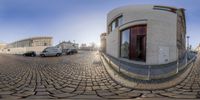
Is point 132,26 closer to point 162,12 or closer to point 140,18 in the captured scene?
point 140,18

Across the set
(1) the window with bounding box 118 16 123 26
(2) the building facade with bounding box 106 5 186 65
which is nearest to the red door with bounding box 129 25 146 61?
(2) the building facade with bounding box 106 5 186 65

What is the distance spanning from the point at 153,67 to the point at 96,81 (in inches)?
57.3

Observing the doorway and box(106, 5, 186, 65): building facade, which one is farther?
the doorway

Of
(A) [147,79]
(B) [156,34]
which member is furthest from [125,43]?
(A) [147,79]

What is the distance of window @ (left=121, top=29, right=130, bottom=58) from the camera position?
5.19m

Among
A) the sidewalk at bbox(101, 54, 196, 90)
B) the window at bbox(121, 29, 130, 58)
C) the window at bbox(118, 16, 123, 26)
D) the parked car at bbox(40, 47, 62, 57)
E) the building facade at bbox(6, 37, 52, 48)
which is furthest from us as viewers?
the building facade at bbox(6, 37, 52, 48)

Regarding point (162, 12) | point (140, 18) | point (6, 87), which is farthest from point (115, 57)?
point (6, 87)

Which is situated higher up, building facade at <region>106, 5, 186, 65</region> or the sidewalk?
building facade at <region>106, 5, 186, 65</region>

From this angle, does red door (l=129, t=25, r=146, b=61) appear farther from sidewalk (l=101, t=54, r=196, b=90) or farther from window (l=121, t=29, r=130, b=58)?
sidewalk (l=101, t=54, r=196, b=90)

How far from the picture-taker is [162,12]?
11.5ft

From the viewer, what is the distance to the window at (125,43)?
519cm

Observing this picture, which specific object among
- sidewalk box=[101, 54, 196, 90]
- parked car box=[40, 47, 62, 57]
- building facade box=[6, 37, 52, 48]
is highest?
building facade box=[6, 37, 52, 48]

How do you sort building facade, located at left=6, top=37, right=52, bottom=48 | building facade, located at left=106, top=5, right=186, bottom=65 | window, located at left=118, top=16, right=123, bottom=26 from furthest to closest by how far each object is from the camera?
1. building facade, located at left=6, top=37, right=52, bottom=48
2. window, located at left=118, top=16, right=123, bottom=26
3. building facade, located at left=106, top=5, right=186, bottom=65

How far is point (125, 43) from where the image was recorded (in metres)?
5.65
